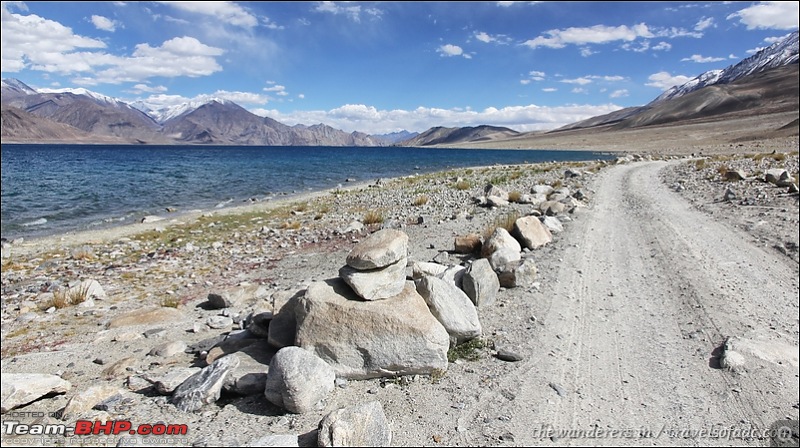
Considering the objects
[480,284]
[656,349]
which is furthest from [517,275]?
[656,349]

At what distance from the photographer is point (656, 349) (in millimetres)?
6215

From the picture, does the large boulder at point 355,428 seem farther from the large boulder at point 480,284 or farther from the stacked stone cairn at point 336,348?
the large boulder at point 480,284

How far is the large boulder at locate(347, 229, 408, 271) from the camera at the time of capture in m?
5.36

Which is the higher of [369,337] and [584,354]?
[369,337]

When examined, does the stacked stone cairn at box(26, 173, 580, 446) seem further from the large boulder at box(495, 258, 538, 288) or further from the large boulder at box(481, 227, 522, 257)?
the large boulder at box(481, 227, 522, 257)

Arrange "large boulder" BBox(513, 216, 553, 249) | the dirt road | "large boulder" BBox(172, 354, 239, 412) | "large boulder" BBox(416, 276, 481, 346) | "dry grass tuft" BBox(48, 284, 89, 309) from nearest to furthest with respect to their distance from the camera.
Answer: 1. "large boulder" BBox(172, 354, 239, 412)
2. the dirt road
3. "large boulder" BBox(416, 276, 481, 346)
4. "dry grass tuft" BBox(48, 284, 89, 309)
5. "large boulder" BBox(513, 216, 553, 249)

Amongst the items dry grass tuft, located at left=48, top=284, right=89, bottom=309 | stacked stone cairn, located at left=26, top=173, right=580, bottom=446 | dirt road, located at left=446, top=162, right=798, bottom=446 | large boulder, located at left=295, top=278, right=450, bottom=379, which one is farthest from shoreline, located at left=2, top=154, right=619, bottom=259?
dirt road, located at left=446, top=162, right=798, bottom=446

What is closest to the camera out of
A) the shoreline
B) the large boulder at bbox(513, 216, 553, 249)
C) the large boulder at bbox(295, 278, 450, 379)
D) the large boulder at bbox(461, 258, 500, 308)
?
the large boulder at bbox(295, 278, 450, 379)

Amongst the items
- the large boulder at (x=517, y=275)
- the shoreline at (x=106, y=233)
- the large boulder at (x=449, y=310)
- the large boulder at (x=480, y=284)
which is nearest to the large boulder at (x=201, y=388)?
the large boulder at (x=449, y=310)

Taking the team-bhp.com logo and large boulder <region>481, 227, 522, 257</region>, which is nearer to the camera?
the team-bhp.com logo

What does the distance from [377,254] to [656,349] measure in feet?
14.8

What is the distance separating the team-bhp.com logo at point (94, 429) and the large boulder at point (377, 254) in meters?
2.56

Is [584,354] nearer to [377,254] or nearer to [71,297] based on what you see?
[377,254]

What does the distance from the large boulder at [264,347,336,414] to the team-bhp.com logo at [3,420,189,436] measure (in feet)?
2.99
